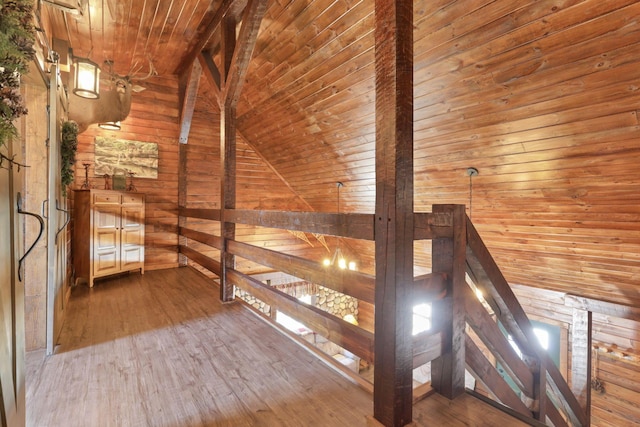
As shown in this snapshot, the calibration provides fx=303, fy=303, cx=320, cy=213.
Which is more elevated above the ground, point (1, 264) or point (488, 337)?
point (1, 264)

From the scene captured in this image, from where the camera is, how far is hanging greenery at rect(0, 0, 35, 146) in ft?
2.64

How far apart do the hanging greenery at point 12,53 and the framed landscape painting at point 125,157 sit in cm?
402

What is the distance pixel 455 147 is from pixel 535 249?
1.87 m

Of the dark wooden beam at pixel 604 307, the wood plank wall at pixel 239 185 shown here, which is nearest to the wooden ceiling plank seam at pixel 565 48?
the dark wooden beam at pixel 604 307

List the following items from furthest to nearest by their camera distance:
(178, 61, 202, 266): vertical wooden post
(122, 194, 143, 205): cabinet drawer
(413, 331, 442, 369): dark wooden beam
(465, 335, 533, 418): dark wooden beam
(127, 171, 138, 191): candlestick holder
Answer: (127, 171, 138, 191): candlestick holder, (178, 61, 202, 266): vertical wooden post, (122, 194, 143, 205): cabinet drawer, (465, 335, 533, 418): dark wooden beam, (413, 331, 442, 369): dark wooden beam

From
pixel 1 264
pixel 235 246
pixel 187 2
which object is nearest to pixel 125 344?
pixel 235 246

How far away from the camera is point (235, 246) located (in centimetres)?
294

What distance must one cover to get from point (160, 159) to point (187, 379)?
3978 mm

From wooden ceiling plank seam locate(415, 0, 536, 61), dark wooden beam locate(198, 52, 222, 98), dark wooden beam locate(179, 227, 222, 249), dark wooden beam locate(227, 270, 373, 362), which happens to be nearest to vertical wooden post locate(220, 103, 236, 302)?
dark wooden beam locate(179, 227, 222, 249)

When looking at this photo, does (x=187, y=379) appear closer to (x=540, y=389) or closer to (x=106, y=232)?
(x=540, y=389)

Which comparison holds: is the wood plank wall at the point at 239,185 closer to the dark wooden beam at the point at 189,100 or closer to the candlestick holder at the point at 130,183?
the dark wooden beam at the point at 189,100

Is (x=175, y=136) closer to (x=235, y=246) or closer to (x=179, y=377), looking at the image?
(x=235, y=246)

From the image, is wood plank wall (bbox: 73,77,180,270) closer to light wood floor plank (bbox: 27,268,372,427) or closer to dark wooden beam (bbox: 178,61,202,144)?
dark wooden beam (bbox: 178,61,202,144)

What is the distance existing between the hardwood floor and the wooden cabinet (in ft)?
3.60
